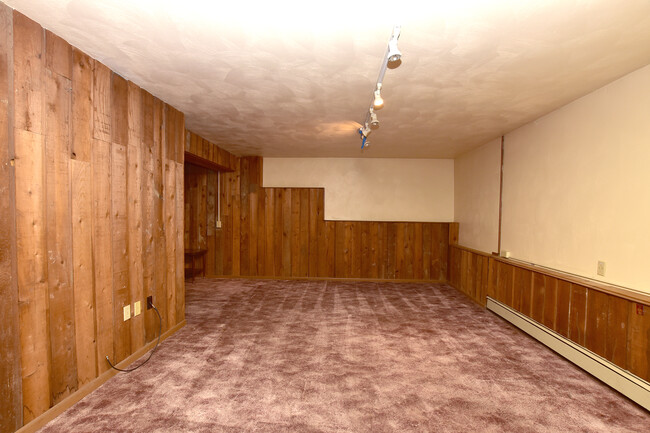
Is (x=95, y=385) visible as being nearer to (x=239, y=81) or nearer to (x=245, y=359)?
(x=245, y=359)

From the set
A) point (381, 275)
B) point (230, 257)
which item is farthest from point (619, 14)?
point (230, 257)

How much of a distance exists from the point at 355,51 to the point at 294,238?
4.35m

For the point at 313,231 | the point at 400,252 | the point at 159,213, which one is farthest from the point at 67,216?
the point at 400,252

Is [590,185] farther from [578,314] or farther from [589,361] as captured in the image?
[589,361]

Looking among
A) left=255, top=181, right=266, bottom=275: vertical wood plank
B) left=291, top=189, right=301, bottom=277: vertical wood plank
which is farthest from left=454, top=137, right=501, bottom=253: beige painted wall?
left=255, top=181, right=266, bottom=275: vertical wood plank

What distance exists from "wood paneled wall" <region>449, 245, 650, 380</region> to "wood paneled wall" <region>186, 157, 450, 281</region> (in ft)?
5.83

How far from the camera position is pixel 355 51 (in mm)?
1986

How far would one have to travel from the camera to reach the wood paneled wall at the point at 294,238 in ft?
19.4

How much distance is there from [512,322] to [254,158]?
4884 millimetres

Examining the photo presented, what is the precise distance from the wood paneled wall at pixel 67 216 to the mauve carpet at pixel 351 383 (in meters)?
0.35

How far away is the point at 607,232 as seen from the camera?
8.10ft

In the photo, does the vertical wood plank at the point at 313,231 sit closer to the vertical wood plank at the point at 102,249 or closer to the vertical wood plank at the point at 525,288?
the vertical wood plank at the point at 525,288

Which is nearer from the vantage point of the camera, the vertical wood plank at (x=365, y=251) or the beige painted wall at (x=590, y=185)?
the beige painted wall at (x=590, y=185)

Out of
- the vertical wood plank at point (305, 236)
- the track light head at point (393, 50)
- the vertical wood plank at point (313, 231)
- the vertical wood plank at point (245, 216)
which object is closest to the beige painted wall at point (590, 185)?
the track light head at point (393, 50)
